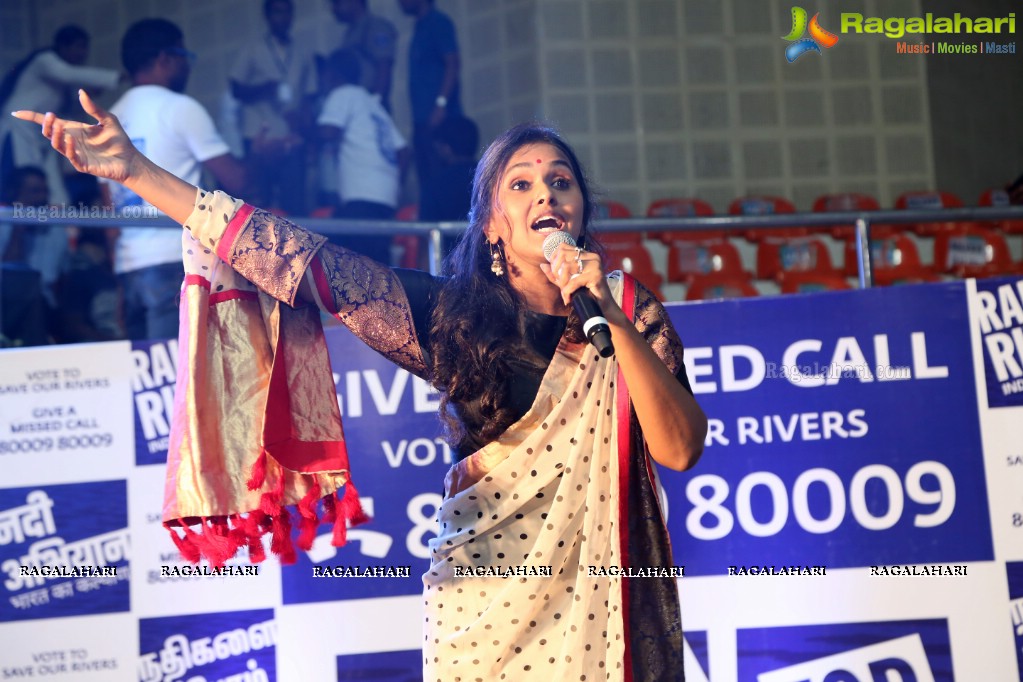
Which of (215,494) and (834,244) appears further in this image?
(834,244)

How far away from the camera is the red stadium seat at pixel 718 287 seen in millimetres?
7391

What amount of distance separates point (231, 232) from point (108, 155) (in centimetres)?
25

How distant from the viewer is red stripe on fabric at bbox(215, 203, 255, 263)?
2174 millimetres

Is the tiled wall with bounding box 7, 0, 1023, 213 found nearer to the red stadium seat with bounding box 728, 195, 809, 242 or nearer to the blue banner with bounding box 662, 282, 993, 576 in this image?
the red stadium seat with bounding box 728, 195, 809, 242

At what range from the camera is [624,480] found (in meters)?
2.23

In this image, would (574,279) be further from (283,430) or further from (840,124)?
(840,124)

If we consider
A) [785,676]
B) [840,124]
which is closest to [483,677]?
[785,676]

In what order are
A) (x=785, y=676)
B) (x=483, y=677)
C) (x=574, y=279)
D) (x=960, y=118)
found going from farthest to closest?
(x=960, y=118) → (x=785, y=676) → (x=483, y=677) → (x=574, y=279)

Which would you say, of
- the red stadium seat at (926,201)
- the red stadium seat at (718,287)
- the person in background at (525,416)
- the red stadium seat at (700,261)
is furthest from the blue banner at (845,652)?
the red stadium seat at (926,201)

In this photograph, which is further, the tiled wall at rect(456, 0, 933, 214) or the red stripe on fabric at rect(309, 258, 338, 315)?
the tiled wall at rect(456, 0, 933, 214)

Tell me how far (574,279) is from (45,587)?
2.29 meters

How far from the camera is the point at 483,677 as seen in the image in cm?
217

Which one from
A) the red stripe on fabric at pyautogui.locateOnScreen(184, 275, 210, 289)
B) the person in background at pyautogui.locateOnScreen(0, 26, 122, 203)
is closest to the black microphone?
the red stripe on fabric at pyautogui.locateOnScreen(184, 275, 210, 289)

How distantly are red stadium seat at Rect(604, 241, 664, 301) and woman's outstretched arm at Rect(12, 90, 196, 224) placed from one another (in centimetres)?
518
